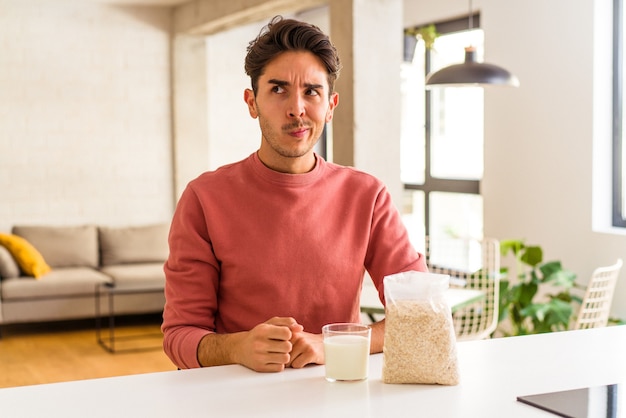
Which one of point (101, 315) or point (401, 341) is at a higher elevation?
point (401, 341)

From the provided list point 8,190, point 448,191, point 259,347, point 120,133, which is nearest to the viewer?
point 259,347

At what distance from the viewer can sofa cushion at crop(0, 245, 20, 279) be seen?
632 centimetres

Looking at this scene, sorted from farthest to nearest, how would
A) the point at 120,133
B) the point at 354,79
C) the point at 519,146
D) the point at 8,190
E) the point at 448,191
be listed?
the point at 120,133 < the point at 8,190 < the point at 448,191 < the point at 519,146 < the point at 354,79

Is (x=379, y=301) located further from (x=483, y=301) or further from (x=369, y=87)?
(x=369, y=87)

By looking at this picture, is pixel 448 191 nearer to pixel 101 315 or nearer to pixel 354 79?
pixel 354 79

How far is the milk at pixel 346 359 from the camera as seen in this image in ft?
4.56

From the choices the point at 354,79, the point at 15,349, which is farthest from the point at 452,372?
the point at 15,349

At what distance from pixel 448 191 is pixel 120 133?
9.80ft

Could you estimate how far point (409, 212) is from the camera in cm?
705

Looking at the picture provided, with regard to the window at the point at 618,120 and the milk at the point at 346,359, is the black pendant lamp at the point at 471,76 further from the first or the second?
the milk at the point at 346,359

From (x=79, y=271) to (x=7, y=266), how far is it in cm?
60

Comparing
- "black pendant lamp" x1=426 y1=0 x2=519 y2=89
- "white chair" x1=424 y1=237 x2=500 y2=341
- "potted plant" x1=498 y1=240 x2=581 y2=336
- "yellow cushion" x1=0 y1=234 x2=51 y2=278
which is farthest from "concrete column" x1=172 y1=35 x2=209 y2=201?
"black pendant lamp" x1=426 y1=0 x2=519 y2=89

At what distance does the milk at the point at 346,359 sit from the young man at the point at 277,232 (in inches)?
9.8

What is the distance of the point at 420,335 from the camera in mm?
1378
